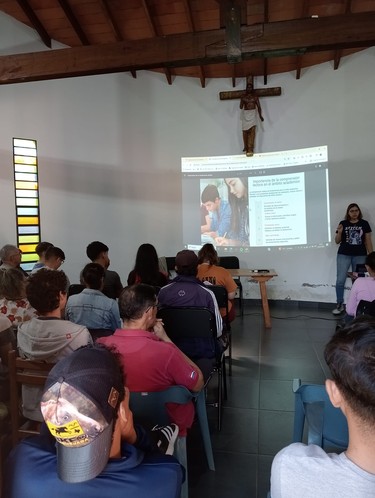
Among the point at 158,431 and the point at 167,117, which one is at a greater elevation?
the point at 167,117

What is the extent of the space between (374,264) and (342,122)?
11.1 feet

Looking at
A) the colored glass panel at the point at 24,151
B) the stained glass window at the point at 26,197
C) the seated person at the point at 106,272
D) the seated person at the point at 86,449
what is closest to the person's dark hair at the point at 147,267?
the seated person at the point at 106,272

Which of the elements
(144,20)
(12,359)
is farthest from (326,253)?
(12,359)

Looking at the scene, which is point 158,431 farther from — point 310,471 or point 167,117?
point 167,117

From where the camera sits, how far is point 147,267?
2994 mm

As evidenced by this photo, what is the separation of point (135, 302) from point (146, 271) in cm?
141

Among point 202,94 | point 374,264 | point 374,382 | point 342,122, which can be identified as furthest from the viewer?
point 202,94

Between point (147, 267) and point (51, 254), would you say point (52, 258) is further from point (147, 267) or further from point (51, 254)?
point (147, 267)

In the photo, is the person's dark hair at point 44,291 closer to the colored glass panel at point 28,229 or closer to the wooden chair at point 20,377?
the wooden chair at point 20,377

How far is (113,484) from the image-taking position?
0.71 metres

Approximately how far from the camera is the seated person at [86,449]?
2.19 feet

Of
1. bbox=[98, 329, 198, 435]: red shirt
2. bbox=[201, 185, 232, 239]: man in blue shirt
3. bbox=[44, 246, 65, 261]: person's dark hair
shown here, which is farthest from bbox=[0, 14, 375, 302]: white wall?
bbox=[98, 329, 198, 435]: red shirt

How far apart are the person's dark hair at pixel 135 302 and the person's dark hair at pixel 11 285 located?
94 cm

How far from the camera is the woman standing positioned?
4.96 m
